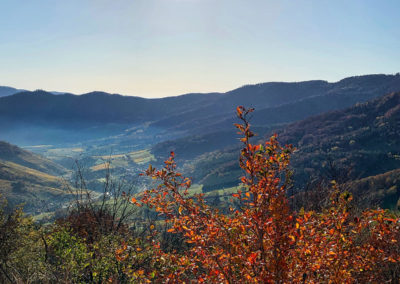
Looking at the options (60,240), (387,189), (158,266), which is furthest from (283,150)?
(387,189)

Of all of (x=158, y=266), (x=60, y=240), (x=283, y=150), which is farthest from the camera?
(x=60, y=240)

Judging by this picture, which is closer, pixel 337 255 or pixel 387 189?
pixel 337 255

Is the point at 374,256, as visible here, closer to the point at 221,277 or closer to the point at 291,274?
the point at 291,274

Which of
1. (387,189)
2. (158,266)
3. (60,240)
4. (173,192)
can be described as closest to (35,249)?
(60,240)

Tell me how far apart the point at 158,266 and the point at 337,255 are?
17.6 ft

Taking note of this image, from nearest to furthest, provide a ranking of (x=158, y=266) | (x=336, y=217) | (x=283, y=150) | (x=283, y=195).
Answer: (x=283, y=195) → (x=283, y=150) → (x=336, y=217) → (x=158, y=266)

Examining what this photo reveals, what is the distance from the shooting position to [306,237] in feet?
26.5

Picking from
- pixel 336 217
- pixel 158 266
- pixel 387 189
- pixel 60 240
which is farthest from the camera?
pixel 387 189

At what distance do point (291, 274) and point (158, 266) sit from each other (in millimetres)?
4193

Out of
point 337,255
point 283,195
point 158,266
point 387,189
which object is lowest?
point 387,189

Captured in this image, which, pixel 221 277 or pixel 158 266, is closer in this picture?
pixel 221 277

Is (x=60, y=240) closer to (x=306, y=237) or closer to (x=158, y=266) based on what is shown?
(x=158, y=266)

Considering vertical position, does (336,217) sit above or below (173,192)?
below

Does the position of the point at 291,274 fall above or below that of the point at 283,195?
below
